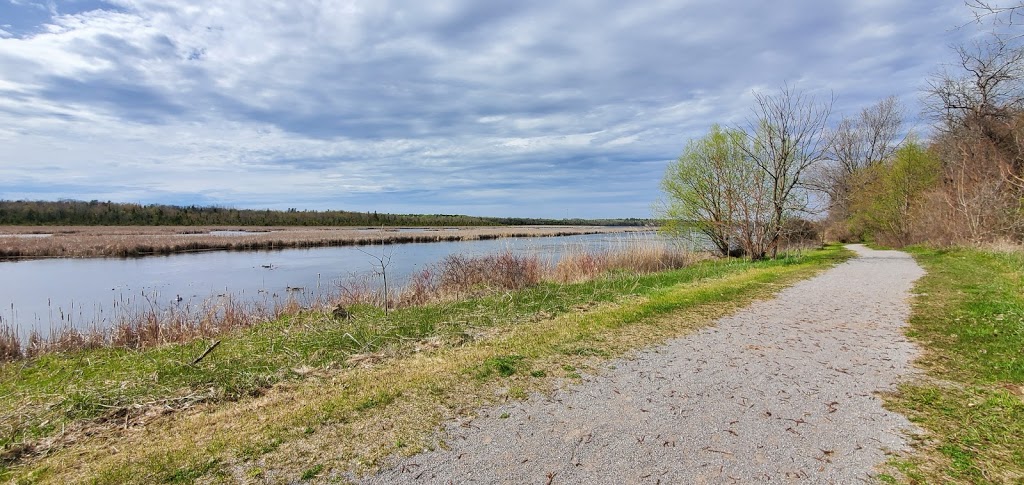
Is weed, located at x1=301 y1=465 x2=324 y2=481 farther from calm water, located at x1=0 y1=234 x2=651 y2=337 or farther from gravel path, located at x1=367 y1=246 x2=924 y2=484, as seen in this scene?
calm water, located at x1=0 y1=234 x2=651 y2=337

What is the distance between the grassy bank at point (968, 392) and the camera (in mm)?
3041

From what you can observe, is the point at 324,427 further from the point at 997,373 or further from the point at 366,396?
the point at 997,373

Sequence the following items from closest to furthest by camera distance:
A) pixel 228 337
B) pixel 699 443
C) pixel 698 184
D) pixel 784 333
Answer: pixel 699 443 < pixel 784 333 < pixel 228 337 < pixel 698 184

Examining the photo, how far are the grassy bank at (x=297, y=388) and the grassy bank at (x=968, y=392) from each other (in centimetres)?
282

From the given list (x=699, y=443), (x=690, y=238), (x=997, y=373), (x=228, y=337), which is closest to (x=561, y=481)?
(x=699, y=443)

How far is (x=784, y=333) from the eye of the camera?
22.6 ft

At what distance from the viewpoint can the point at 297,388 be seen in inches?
197

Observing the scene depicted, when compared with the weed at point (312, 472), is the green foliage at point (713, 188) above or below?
above

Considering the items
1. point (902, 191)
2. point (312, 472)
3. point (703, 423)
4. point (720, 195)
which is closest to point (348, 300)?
point (312, 472)

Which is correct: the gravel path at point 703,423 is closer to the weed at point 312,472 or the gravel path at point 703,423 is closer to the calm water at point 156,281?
the weed at point 312,472

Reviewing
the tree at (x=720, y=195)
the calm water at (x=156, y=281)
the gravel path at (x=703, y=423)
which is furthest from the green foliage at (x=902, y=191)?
the gravel path at (x=703, y=423)

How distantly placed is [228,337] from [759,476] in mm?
8160

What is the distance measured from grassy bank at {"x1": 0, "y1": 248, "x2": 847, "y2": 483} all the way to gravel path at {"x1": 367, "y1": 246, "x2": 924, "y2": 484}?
1.51 feet

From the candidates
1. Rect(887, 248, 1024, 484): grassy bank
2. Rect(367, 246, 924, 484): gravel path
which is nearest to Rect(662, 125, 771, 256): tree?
Rect(887, 248, 1024, 484): grassy bank
